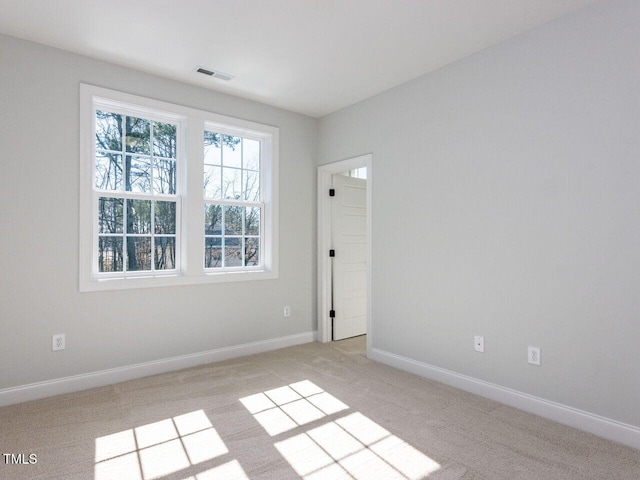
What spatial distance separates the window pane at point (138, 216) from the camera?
135 inches

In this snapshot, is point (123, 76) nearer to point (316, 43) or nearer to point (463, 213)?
point (316, 43)

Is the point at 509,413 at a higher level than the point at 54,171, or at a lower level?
lower

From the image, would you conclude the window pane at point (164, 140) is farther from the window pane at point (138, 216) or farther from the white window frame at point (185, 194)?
the window pane at point (138, 216)

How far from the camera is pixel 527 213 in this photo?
273 cm

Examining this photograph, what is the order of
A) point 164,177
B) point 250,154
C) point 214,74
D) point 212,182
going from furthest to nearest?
point 250,154 → point 212,182 → point 164,177 → point 214,74

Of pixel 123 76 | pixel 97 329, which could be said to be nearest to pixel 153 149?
pixel 123 76

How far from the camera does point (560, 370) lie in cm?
255

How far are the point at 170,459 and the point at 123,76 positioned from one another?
3028 mm

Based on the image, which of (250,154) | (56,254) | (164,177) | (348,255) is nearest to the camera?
(56,254)

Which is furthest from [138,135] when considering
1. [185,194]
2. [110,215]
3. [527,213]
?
[527,213]

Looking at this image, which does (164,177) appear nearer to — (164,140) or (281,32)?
(164,140)

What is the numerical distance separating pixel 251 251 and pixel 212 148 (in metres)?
1.18

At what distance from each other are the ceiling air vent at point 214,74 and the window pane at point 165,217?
1.24 metres

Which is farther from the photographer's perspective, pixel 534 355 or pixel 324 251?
pixel 324 251
